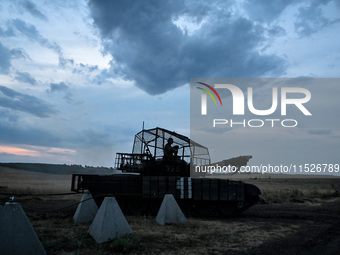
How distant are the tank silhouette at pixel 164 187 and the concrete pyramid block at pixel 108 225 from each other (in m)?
5.64

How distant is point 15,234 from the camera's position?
20.8 ft

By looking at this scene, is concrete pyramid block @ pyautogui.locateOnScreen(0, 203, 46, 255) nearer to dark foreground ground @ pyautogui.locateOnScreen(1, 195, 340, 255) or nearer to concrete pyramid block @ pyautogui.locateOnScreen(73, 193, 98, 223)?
dark foreground ground @ pyautogui.locateOnScreen(1, 195, 340, 255)

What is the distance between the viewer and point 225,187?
14.5m

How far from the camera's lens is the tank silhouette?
14.5 m

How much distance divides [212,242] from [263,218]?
6367 mm

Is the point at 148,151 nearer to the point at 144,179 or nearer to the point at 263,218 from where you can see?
the point at 144,179

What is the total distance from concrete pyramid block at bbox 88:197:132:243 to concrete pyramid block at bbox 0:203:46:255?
200 centimetres

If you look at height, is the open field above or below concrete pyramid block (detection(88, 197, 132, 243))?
below

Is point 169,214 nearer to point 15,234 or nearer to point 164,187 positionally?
point 164,187

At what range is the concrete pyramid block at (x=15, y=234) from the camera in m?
6.28

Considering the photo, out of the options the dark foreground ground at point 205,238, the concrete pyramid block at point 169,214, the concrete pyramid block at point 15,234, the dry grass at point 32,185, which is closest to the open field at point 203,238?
the dark foreground ground at point 205,238

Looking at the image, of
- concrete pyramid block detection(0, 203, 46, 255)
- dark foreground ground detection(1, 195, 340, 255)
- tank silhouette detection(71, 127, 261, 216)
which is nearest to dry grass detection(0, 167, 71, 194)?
tank silhouette detection(71, 127, 261, 216)

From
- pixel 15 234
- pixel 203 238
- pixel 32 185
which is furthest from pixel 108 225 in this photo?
pixel 32 185

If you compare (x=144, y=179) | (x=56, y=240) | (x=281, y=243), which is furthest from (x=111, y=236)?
(x=144, y=179)
